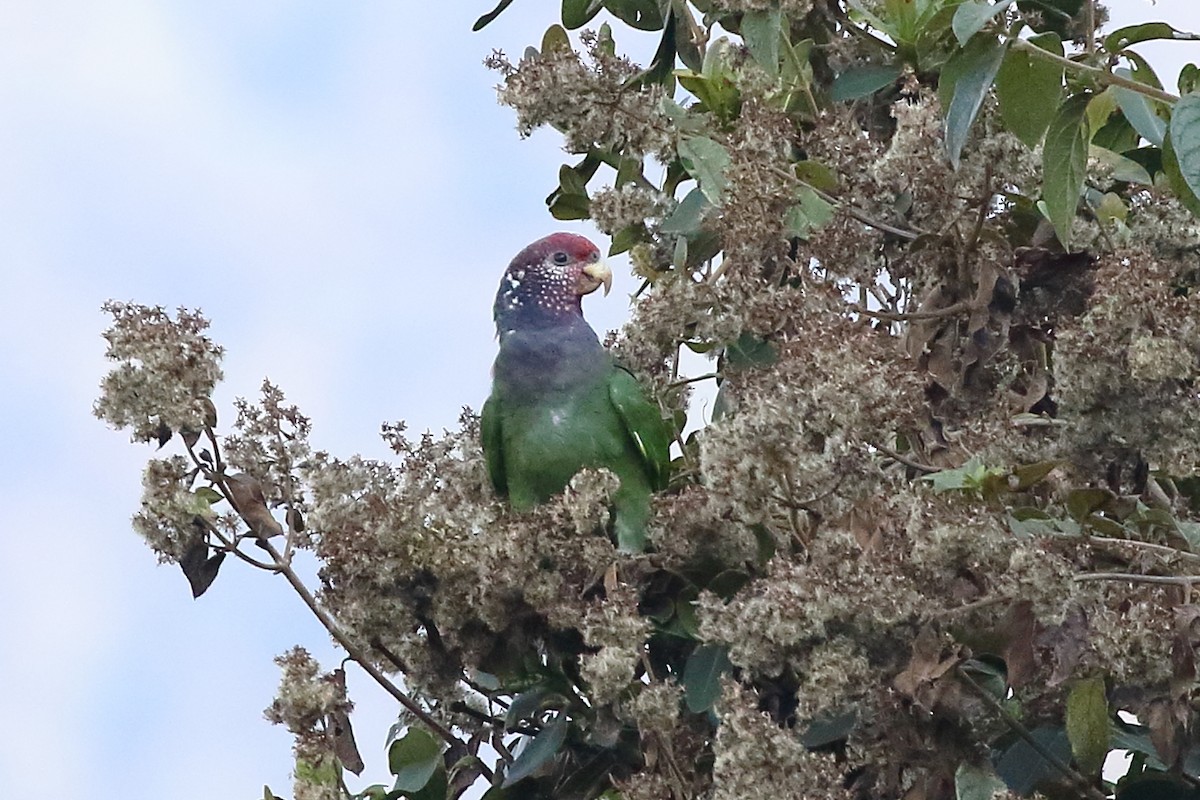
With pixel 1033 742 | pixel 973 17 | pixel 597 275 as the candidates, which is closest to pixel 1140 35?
pixel 973 17

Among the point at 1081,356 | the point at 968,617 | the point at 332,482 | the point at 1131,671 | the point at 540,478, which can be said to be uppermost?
the point at 540,478

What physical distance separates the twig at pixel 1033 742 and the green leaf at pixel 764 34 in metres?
0.77

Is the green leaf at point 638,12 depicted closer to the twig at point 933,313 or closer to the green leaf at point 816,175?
the green leaf at point 816,175

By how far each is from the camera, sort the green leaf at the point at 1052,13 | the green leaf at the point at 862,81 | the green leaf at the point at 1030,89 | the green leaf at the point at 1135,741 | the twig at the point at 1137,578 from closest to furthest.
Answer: the twig at the point at 1137,578
the green leaf at the point at 1030,89
the green leaf at the point at 1135,741
the green leaf at the point at 1052,13
the green leaf at the point at 862,81

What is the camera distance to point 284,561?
6.43 feet

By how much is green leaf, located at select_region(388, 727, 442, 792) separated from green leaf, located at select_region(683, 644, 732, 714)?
0.40m

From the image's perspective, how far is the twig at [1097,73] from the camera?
1699mm

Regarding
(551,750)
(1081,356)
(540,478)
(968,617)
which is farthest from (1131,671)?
(540,478)

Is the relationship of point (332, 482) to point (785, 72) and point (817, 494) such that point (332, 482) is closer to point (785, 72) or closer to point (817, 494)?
point (817, 494)

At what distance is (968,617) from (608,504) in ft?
1.54

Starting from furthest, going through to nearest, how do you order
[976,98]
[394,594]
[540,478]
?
1. [540,478]
2. [394,594]
3. [976,98]

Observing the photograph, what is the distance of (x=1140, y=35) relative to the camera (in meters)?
1.81

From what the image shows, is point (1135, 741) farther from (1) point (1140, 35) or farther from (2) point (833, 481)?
(1) point (1140, 35)

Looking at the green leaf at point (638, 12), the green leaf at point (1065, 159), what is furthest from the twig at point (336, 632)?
the green leaf at point (638, 12)
